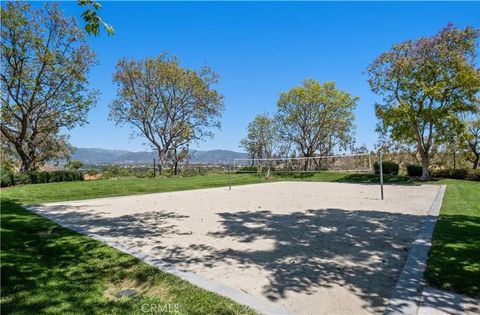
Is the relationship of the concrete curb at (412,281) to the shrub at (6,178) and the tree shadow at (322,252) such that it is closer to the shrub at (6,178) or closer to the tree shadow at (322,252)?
the tree shadow at (322,252)

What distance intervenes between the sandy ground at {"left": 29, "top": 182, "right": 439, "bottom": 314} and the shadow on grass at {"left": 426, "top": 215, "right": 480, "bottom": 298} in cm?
40

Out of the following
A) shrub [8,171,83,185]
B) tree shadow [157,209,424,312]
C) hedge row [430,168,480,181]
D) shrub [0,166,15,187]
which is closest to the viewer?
tree shadow [157,209,424,312]

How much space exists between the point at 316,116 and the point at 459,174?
10.2m

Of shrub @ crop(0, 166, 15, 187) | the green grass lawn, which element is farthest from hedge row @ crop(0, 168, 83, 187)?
the green grass lawn

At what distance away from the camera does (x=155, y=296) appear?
3039 mm

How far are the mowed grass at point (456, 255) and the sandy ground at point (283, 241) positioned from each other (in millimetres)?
403

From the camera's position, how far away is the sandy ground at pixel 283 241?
3.19m

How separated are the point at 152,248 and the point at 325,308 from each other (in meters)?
2.88

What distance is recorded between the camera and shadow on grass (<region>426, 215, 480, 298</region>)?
10.5ft

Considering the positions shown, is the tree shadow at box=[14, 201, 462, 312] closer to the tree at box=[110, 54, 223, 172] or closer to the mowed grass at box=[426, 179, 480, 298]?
the mowed grass at box=[426, 179, 480, 298]

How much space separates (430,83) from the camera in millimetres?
16391

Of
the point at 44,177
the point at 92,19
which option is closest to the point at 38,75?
the point at 44,177
